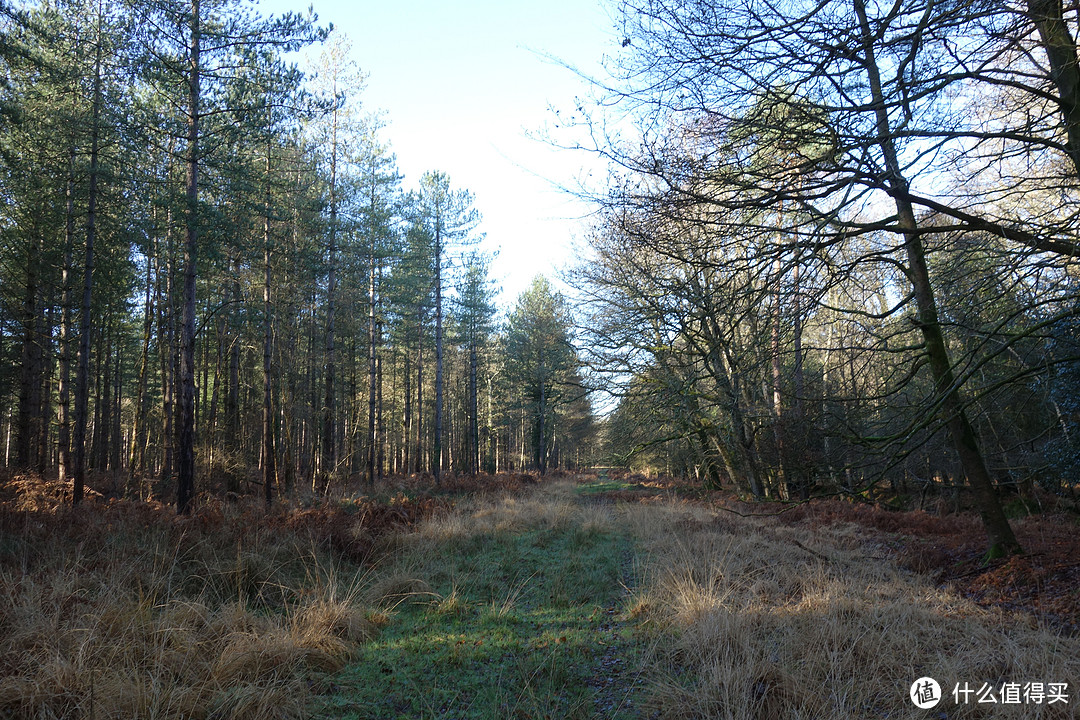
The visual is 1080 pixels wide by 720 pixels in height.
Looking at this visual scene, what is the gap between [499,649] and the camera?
13.2ft

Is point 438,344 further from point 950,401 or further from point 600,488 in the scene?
point 950,401

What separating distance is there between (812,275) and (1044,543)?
18.8 feet

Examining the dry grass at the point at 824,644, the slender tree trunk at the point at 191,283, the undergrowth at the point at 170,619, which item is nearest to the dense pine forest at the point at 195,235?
the slender tree trunk at the point at 191,283

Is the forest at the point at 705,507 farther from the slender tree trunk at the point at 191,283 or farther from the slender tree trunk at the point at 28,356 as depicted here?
the slender tree trunk at the point at 28,356

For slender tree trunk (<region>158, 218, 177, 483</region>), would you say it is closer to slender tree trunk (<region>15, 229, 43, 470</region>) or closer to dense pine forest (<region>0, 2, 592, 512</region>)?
dense pine forest (<region>0, 2, 592, 512</region>)

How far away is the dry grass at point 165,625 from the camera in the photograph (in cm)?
282

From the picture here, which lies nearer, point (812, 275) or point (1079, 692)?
point (1079, 692)

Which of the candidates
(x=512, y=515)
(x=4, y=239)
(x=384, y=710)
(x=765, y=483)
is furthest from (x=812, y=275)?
(x=4, y=239)

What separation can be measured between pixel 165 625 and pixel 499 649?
2491 mm

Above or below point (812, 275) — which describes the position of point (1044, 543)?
below

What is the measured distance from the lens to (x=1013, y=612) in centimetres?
416

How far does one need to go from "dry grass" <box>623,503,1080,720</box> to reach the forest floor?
0.02 m

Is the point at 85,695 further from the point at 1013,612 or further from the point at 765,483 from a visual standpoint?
the point at 765,483

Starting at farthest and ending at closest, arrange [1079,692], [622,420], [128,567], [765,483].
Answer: [622,420] < [765,483] < [128,567] < [1079,692]
